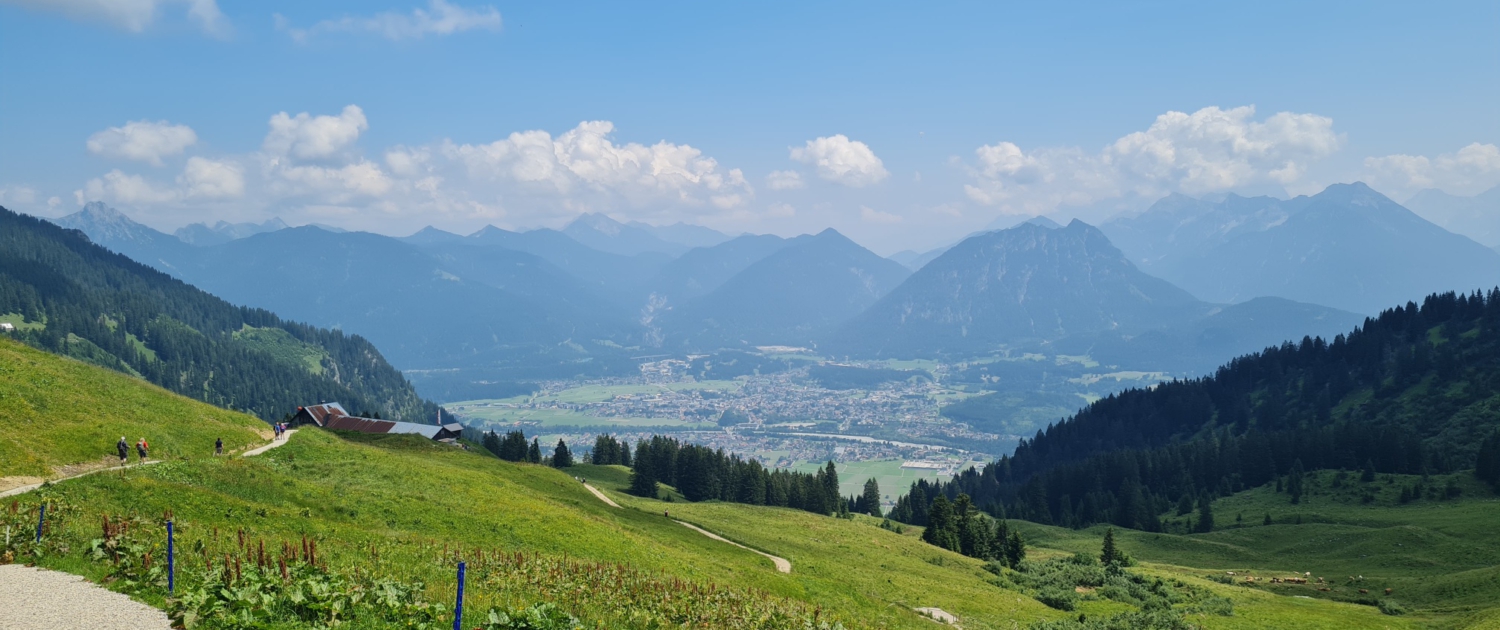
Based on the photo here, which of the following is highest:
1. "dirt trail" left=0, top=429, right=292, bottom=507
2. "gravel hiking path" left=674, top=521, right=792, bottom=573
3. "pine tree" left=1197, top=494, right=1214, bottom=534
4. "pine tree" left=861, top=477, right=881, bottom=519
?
"dirt trail" left=0, top=429, right=292, bottom=507

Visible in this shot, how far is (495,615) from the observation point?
1922cm

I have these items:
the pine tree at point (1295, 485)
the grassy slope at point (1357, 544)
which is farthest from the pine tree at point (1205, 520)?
the pine tree at point (1295, 485)

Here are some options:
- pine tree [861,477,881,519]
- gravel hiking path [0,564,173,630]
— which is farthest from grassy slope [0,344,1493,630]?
pine tree [861,477,881,519]

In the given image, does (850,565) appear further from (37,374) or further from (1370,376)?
(1370,376)

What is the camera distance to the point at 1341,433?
149 meters

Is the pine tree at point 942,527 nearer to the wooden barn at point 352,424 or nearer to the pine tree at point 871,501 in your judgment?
the pine tree at point 871,501

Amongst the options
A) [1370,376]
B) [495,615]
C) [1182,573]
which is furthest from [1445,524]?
[495,615]

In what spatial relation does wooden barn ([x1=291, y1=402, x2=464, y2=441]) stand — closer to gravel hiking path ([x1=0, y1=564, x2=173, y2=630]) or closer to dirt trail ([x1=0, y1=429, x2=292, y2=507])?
dirt trail ([x1=0, y1=429, x2=292, y2=507])

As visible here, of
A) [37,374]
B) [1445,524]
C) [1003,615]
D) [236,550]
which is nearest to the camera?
[236,550]

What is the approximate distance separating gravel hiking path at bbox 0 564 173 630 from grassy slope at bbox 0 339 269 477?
23.9 meters

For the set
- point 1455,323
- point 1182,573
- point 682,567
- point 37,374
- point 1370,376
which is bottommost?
point 1182,573

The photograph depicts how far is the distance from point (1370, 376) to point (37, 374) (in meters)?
229

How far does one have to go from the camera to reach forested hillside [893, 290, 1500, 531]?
5482 inches

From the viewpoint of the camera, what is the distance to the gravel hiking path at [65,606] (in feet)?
61.0
